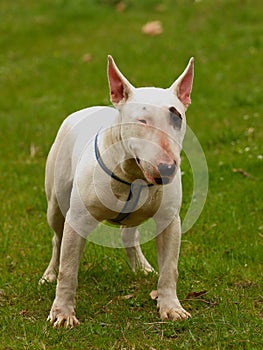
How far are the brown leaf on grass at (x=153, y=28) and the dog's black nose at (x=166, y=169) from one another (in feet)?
30.7

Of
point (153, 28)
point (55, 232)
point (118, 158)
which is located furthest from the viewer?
point (153, 28)

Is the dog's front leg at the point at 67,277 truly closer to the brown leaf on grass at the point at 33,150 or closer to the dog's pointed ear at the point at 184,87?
the dog's pointed ear at the point at 184,87

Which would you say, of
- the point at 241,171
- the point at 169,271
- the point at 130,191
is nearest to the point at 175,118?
the point at 130,191

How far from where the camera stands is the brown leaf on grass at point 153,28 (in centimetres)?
1280

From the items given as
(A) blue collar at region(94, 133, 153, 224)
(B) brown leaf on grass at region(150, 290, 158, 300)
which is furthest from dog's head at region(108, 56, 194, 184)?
(B) brown leaf on grass at region(150, 290, 158, 300)

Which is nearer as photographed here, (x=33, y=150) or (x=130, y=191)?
(x=130, y=191)

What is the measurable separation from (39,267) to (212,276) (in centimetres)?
135

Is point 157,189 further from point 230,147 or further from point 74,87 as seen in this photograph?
point 74,87

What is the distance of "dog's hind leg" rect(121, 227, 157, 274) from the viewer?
541 cm

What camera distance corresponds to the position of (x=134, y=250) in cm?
542

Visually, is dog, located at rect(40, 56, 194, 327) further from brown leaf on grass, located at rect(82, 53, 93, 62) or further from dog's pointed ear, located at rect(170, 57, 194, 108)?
brown leaf on grass, located at rect(82, 53, 93, 62)

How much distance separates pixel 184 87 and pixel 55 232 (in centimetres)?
166

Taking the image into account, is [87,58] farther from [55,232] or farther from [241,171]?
[55,232]

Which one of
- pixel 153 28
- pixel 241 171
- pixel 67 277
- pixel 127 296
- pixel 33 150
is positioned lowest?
pixel 153 28
